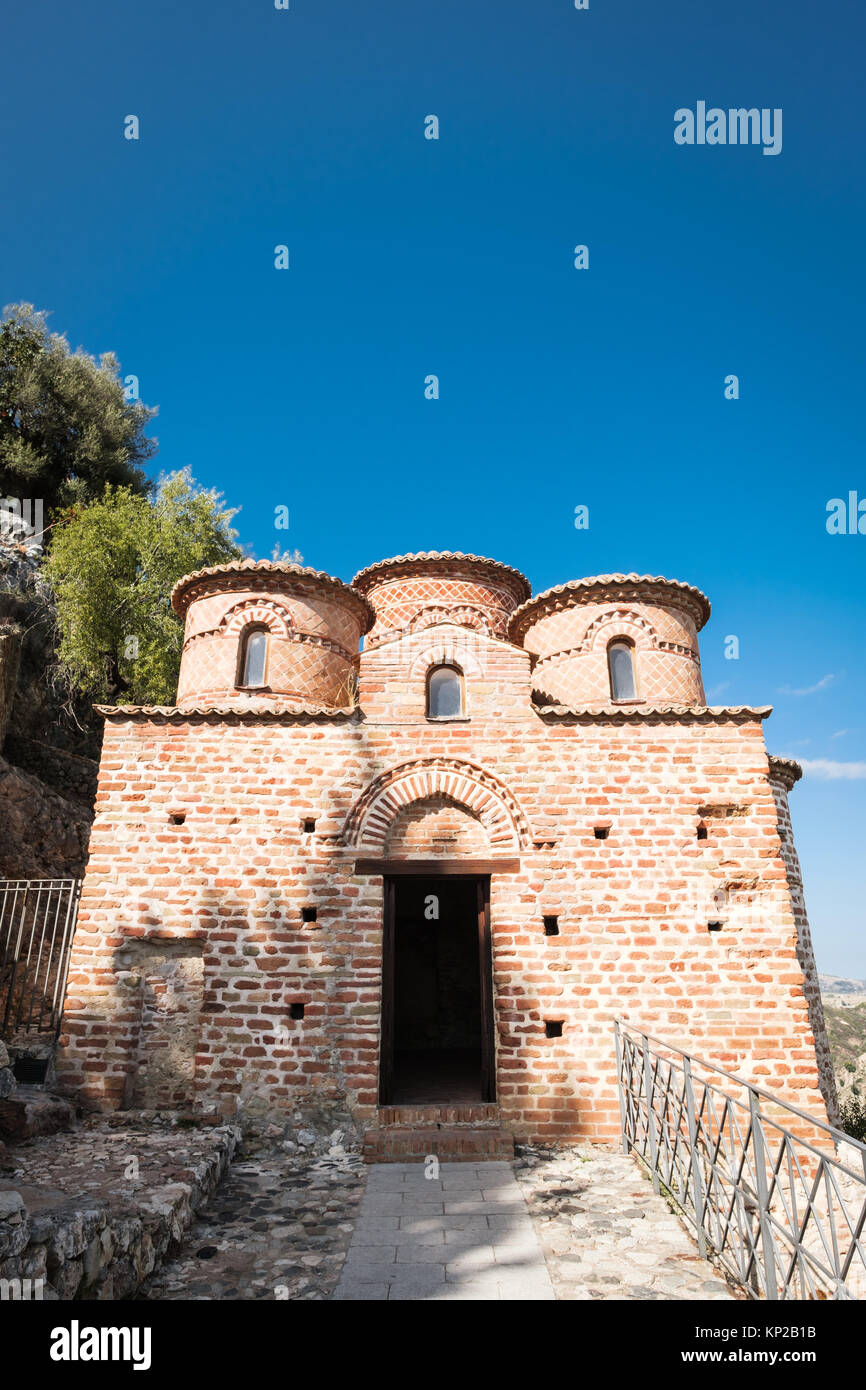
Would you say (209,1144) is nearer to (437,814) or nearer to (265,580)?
(437,814)

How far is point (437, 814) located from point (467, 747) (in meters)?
0.92

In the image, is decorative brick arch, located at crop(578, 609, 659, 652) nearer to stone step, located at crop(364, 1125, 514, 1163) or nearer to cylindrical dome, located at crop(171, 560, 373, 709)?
cylindrical dome, located at crop(171, 560, 373, 709)

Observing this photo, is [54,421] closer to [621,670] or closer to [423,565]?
[423,565]

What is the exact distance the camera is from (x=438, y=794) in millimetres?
9328

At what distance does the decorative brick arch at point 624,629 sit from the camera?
1287 cm

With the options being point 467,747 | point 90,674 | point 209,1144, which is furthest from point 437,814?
point 90,674

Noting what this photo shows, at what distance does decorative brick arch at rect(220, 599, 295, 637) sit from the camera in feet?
42.7

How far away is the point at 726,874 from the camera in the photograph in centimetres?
908

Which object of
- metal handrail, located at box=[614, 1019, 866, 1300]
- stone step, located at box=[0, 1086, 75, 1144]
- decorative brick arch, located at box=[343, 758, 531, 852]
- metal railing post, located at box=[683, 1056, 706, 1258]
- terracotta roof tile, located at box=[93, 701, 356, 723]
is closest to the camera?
metal handrail, located at box=[614, 1019, 866, 1300]

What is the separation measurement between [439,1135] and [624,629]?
8368mm

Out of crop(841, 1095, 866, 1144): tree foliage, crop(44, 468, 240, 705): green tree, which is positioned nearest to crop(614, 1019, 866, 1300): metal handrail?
crop(841, 1095, 866, 1144): tree foliage

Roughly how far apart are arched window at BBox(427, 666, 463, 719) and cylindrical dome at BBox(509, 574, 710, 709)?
2.78 metres

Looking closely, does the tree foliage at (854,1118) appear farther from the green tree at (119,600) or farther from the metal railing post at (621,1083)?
the green tree at (119,600)

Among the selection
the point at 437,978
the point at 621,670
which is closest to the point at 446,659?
the point at 621,670
